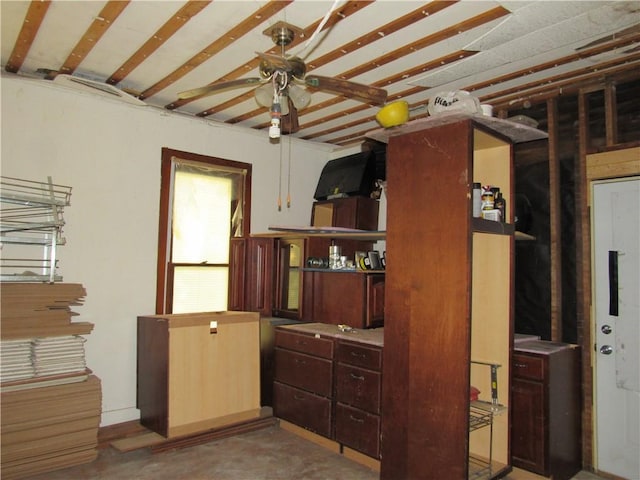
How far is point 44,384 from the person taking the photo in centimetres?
309

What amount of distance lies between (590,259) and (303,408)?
7.83 feet

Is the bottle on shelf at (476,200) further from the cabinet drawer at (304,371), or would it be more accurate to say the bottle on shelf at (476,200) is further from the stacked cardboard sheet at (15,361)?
the stacked cardboard sheet at (15,361)

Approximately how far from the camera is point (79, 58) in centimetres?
302

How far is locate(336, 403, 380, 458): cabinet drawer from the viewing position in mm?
3080

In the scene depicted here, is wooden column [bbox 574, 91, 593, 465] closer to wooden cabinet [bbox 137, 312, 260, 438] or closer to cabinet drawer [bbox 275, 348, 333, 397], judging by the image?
cabinet drawer [bbox 275, 348, 333, 397]

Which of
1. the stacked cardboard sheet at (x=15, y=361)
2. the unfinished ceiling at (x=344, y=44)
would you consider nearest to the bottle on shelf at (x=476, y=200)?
the unfinished ceiling at (x=344, y=44)

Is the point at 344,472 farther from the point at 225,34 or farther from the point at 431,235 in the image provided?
the point at 225,34

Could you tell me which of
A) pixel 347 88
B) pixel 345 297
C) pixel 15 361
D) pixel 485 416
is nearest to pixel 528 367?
pixel 485 416

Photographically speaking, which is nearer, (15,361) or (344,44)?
(344,44)

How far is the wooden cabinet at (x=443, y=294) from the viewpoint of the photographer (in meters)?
2.54

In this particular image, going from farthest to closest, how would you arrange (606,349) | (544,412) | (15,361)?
1. (606,349)
2. (15,361)
3. (544,412)

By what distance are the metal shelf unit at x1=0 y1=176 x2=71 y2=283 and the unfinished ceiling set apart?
0.81 m

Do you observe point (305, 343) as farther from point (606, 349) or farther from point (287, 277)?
point (606, 349)

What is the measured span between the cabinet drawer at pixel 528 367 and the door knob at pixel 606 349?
1.98 ft
